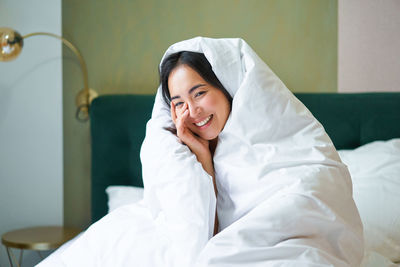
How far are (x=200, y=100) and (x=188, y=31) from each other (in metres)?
0.95

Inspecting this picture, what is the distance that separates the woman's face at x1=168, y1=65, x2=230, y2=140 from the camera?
1.43 m

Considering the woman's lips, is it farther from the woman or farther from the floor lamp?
the floor lamp

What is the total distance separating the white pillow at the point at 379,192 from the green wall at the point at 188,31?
558mm

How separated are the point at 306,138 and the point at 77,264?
797 millimetres

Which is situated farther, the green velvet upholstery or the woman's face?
the green velvet upholstery

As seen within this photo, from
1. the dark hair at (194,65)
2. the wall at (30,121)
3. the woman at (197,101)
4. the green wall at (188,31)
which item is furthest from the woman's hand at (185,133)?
the wall at (30,121)

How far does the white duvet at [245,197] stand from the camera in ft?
3.60

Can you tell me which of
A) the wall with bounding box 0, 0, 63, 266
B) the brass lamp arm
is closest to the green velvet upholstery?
the brass lamp arm

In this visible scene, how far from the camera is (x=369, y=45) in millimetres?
2240

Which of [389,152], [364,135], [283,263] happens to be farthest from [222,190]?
[364,135]

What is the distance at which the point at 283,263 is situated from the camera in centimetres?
102

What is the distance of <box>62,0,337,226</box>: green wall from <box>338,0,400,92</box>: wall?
0.05 metres

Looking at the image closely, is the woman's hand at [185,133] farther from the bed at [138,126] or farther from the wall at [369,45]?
the wall at [369,45]

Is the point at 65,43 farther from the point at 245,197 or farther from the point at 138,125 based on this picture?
the point at 245,197
